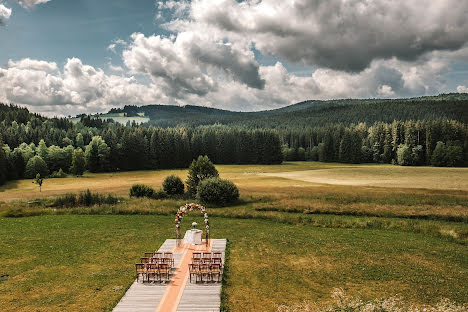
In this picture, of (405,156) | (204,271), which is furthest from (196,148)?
(204,271)

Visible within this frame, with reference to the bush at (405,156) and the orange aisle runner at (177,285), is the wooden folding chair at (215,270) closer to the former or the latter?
the orange aisle runner at (177,285)

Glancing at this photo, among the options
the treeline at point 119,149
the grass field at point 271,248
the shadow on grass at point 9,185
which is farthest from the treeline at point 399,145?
the shadow on grass at point 9,185

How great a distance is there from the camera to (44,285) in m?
16.7

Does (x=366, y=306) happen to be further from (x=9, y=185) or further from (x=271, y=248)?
(x=9, y=185)

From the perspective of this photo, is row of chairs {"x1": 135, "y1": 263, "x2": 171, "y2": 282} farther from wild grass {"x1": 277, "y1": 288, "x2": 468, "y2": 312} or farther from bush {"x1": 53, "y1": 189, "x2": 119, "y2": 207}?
bush {"x1": 53, "y1": 189, "x2": 119, "y2": 207}

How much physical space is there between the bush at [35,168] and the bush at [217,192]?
6430 centimetres

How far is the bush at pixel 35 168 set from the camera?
86.9 m

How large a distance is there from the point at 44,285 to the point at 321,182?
57.7 m

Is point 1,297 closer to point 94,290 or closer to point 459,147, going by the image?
point 94,290

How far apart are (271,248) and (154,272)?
9.53 metres

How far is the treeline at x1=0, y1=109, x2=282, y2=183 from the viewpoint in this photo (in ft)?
296

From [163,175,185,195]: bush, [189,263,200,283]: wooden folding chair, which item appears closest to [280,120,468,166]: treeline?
[163,175,185,195]: bush

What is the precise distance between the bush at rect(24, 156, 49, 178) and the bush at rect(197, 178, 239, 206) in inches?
2532

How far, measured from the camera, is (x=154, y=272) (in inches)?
666
